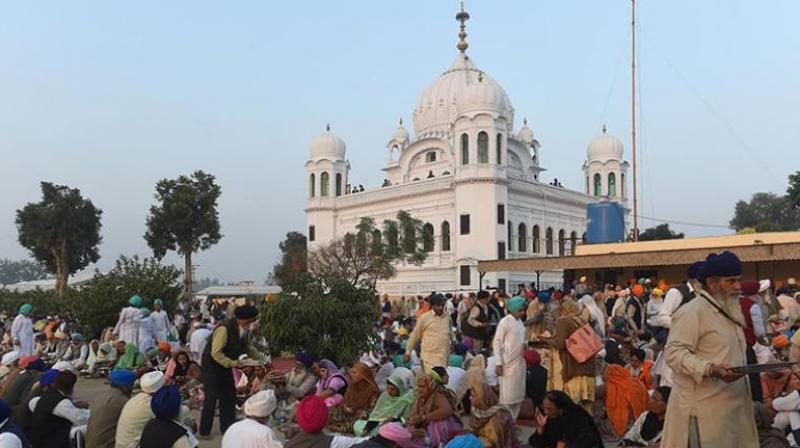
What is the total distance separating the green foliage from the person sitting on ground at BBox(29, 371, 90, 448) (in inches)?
170

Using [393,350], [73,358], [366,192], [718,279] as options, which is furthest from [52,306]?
[366,192]

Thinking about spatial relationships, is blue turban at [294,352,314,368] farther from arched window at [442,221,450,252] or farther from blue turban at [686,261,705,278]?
arched window at [442,221,450,252]

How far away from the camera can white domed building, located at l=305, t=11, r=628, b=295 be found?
1596 inches

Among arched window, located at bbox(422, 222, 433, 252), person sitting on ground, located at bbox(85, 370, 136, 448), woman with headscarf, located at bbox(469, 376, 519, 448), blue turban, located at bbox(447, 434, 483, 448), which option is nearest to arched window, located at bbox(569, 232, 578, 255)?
arched window, located at bbox(422, 222, 433, 252)

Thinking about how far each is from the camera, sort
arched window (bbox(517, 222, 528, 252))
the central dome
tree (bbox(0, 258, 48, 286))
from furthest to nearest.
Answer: tree (bbox(0, 258, 48, 286)) → the central dome → arched window (bbox(517, 222, 528, 252))

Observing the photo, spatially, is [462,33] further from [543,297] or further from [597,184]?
[543,297]

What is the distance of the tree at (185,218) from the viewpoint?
33094mm

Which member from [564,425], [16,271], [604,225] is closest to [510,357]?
[564,425]

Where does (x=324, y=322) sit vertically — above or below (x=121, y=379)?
above

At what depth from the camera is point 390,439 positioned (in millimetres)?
4621

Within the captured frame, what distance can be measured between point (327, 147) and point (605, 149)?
61.4ft

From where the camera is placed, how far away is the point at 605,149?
50.3 m

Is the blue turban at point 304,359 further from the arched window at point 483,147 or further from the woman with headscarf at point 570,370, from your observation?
the arched window at point 483,147

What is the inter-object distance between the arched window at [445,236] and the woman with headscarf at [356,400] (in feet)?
114
